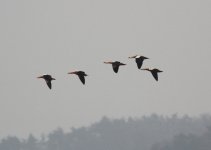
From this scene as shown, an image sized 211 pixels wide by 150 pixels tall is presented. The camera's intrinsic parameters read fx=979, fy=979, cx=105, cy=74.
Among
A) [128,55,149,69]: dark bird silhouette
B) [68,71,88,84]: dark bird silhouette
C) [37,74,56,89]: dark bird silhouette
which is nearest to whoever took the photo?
[37,74,56,89]: dark bird silhouette

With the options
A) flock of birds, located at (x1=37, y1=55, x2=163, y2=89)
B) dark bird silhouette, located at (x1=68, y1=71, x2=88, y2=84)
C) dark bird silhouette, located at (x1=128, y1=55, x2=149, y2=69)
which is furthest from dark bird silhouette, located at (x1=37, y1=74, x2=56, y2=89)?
dark bird silhouette, located at (x1=128, y1=55, x2=149, y2=69)

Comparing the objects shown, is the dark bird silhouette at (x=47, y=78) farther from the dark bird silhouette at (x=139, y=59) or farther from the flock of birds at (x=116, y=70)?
the dark bird silhouette at (x=139, y=59)

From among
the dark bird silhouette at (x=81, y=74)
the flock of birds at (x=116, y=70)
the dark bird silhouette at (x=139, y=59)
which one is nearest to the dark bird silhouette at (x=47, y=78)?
the flock of birds at (x=116, y=70)

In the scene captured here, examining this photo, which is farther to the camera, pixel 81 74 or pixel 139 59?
pixel 139 59

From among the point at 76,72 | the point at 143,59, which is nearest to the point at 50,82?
the point at 76,72

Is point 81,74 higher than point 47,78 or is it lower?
higher

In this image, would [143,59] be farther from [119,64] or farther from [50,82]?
[50,82]

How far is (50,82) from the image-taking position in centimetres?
5953

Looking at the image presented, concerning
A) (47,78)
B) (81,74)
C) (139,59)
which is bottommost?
(47,78)

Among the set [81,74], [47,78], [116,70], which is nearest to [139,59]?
[116,70]

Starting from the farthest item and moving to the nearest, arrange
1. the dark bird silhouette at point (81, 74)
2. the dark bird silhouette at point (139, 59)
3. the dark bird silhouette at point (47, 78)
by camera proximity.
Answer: the dark bird silhouette at point (139, 59), the dark bird silhouette at point (81, 74), the dark bird silhouette at point (47, 78)

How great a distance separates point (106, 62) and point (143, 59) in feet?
7.80

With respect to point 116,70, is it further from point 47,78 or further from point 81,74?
point 47,78

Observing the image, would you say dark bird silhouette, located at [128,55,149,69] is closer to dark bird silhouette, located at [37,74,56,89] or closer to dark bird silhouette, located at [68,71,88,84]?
dark bird silhouette, located at [68,71,88,84]
